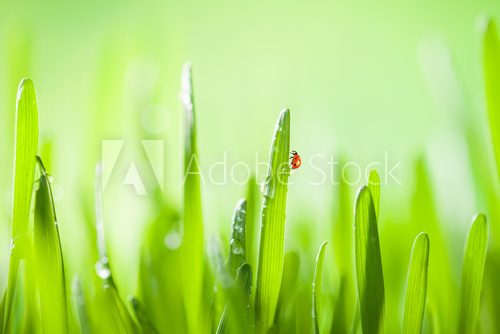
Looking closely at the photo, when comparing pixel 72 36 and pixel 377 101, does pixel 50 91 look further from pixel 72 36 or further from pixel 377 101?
pixel 377 101

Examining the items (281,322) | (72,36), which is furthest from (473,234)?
(72,36)

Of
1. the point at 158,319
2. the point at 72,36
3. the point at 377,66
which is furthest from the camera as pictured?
the point at 377,66

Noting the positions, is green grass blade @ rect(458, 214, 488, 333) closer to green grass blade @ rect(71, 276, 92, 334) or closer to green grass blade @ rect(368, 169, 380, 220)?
green grass blade @ rect(368, 169, 380, 220)

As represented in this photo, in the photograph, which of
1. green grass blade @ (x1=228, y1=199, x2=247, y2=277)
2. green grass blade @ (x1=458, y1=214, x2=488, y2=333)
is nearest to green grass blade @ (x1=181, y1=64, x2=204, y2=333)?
green grass blade @ (x1=228, y1=199, x2=247, y2=277)

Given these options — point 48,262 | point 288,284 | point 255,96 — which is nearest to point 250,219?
point 288,284

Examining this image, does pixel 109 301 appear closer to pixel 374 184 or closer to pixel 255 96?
pixel 374 184

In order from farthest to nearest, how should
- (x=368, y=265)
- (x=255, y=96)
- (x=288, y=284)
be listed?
1. (x=255, y=96)
2. (x=288, y=284)
3. (x=368, y=265)

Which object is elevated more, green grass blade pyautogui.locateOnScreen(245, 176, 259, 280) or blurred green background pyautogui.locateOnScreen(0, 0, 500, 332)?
blurred green background pyautogui.locateOnScreen(0, 0, 500, 332)
